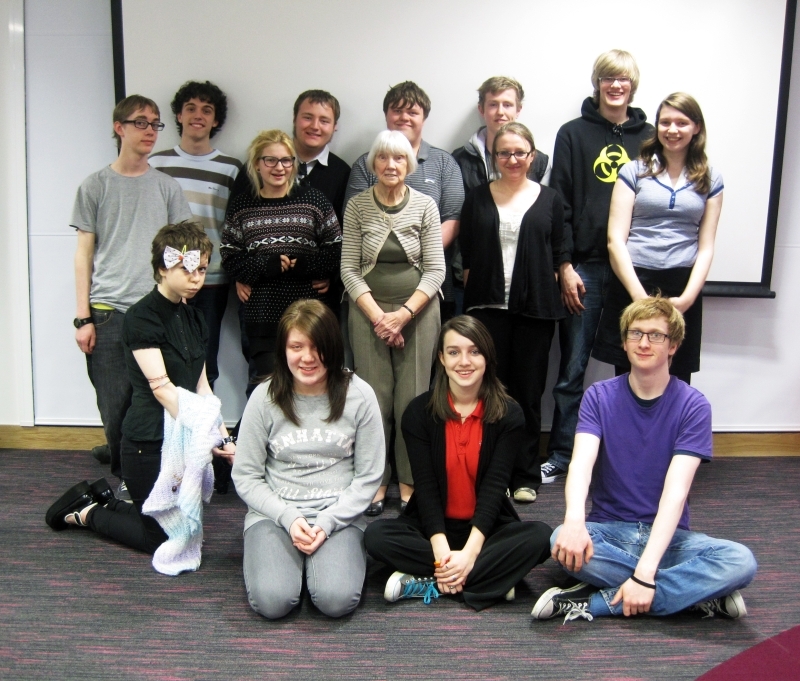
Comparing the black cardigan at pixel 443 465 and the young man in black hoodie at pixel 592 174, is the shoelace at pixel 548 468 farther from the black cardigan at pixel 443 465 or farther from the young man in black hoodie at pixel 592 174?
the black cardigan at pixel 443 465

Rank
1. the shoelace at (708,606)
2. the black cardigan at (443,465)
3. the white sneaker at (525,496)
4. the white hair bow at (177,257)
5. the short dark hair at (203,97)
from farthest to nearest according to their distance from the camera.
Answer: the short dark hair at (203,97), the white sneaker at (525,496), the white hair bow at (177,257), the black cardigan at (443,465), the shoelace at (708,606)

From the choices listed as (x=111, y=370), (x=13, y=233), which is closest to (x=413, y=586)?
(x=111, y=370)

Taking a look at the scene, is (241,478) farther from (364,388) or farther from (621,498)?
(621,498)

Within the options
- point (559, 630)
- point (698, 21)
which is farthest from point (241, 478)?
point (698, 21)

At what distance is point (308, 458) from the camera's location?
222cm

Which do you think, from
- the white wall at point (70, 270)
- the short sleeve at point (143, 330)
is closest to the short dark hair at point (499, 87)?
the white wall at point (70, 270)

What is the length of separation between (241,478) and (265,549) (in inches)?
8.9

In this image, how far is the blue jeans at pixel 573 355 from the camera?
3107mm

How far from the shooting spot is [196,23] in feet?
10.6

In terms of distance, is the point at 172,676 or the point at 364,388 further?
the point at 364,388

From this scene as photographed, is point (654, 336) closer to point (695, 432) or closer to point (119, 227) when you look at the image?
point (695, 432)

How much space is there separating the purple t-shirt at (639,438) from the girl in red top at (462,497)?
0.23 meters

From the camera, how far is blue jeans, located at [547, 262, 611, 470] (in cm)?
311

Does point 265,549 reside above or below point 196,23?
below
